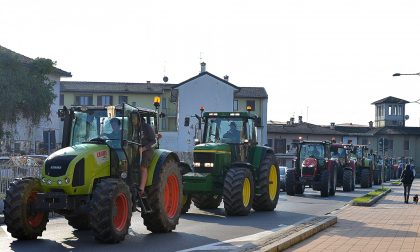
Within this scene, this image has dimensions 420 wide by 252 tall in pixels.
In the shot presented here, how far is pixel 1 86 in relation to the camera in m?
51.1

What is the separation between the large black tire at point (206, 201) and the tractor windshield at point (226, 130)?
5.58ft

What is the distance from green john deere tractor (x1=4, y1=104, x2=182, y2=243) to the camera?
13516 millimetres

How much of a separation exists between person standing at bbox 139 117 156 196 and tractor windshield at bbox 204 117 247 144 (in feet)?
25.3

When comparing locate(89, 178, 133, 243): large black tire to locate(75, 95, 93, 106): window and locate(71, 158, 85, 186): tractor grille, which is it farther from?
locate(75, 95, 93, 106): window

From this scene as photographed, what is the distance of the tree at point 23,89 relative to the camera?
51.4 meters

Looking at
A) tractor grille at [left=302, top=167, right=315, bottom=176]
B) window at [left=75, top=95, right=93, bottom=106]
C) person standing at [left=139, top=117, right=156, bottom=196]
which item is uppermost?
window at [left=75, top=95, right=93, bottom=106]

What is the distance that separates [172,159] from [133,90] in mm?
79367

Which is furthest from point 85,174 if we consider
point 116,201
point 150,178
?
point 150,178

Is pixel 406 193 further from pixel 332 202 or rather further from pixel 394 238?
pixel 394 238

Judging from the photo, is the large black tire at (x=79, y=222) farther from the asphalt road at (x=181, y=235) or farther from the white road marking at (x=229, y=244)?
the white road marking at (x=229, y=244)

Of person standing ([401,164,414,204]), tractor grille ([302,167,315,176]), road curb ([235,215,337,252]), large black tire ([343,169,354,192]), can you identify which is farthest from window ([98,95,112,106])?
road curb ([235,215,337,252])

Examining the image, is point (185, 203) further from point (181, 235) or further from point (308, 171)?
point (308, 171)

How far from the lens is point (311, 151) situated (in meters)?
36.8

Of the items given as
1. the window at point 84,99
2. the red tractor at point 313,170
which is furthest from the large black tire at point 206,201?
the window at point 84,99
